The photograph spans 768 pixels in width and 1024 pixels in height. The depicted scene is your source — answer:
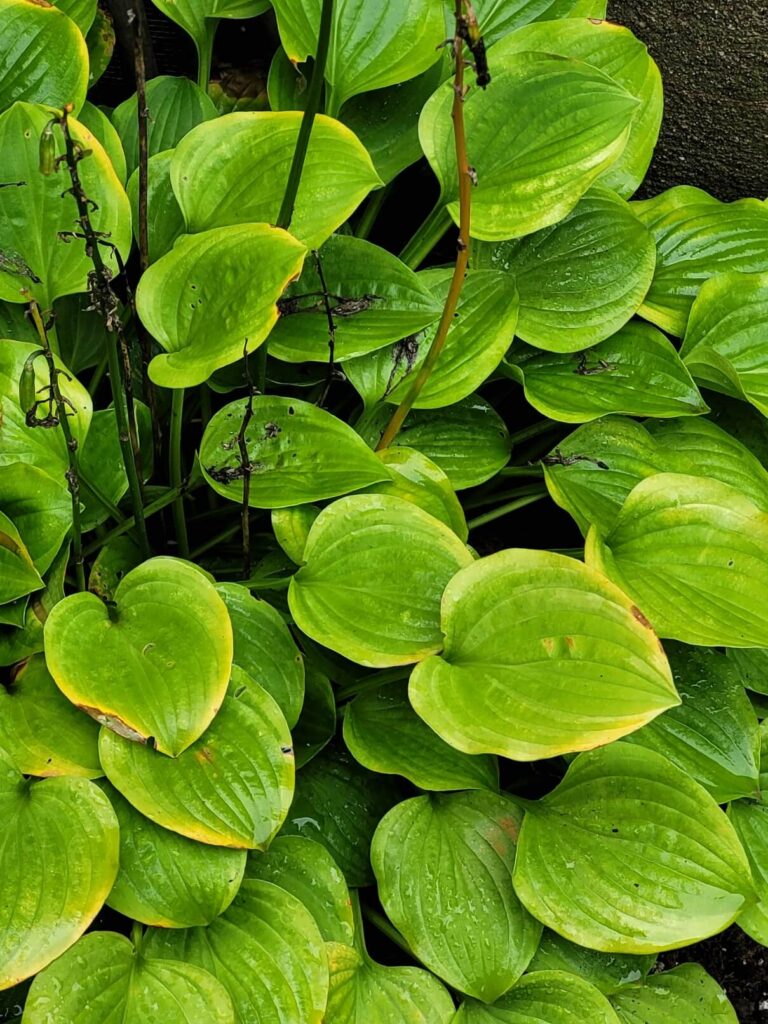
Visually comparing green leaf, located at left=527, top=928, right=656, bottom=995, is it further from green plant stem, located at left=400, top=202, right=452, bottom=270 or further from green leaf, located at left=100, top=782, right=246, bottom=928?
green plant stem, located at left=400, top=202, right=452, bottom=270

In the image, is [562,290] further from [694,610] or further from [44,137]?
[44,137]

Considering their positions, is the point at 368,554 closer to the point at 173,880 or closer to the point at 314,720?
the point at 314,720

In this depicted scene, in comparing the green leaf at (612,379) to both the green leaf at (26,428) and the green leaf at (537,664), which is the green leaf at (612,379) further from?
the green leaf at (26,428)

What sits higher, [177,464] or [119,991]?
[177,464]

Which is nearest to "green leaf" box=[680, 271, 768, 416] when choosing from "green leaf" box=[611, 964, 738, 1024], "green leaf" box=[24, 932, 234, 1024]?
"green leaf" box=[611, 964, 738, 1024]

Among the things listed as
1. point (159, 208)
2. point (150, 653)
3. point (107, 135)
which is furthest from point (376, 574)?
point (107, 135)

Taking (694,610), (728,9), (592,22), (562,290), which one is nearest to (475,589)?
(694,610)
